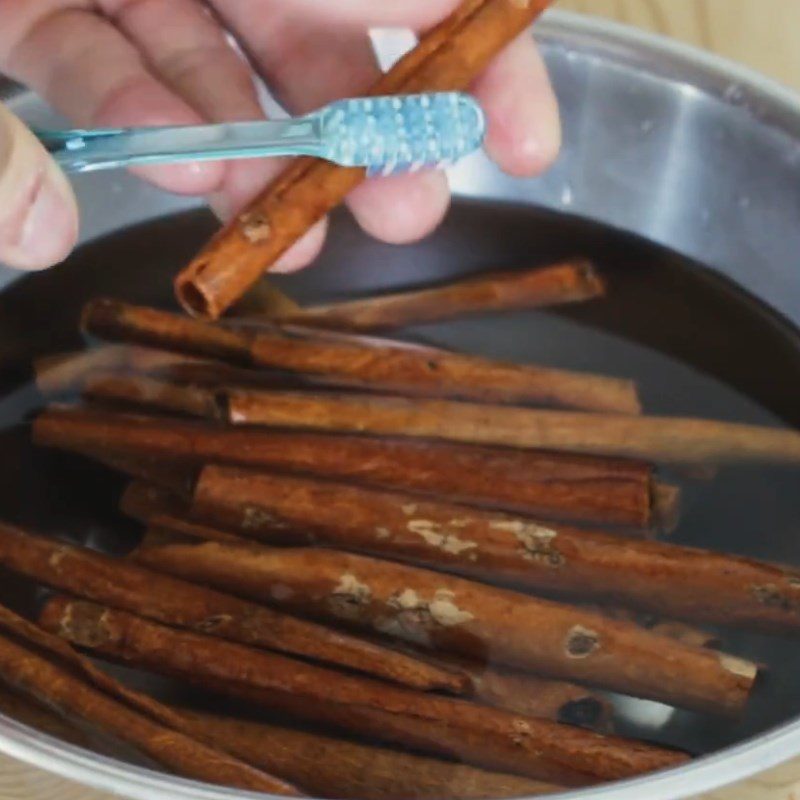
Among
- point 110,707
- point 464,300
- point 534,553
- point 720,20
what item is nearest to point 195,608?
point 110,707

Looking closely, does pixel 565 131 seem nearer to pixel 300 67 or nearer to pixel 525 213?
pixel 525 213

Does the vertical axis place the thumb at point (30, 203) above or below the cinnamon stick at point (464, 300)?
below

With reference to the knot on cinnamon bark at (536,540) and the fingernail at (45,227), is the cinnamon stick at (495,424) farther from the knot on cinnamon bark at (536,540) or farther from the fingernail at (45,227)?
the fingernail at (45,227)

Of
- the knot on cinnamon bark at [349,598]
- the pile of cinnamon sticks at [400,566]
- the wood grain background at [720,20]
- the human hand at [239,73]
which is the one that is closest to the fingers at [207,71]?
the human hand at [239,73]

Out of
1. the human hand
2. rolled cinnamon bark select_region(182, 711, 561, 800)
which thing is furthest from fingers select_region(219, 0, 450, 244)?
rolled cinnamon bark select_region(182, 711, 561, 800)

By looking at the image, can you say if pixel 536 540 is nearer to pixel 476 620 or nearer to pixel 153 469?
pixel 476 620
